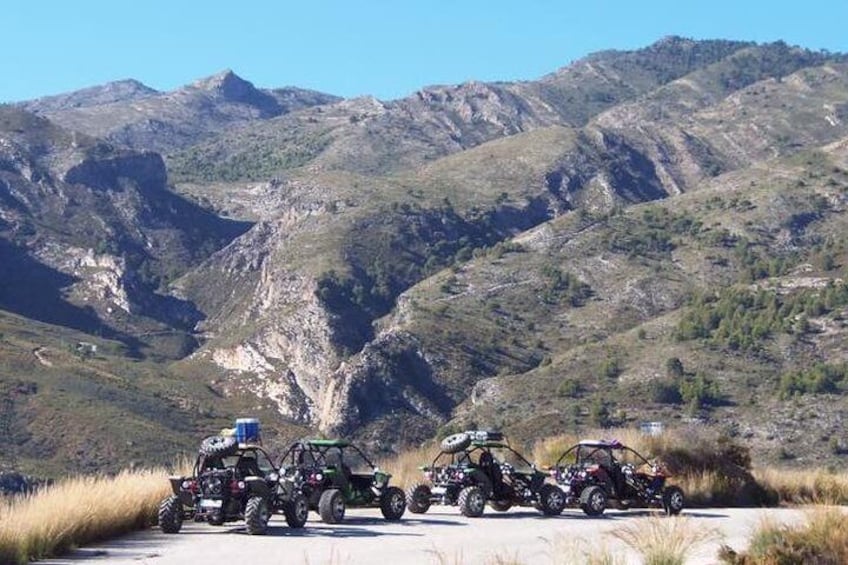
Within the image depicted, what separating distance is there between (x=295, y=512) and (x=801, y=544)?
309 inches

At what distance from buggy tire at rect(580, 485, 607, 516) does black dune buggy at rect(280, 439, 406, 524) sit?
3.58 metres

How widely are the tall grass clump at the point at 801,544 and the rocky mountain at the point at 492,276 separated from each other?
42.6m

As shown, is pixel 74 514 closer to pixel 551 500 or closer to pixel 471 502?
pixel 471 502

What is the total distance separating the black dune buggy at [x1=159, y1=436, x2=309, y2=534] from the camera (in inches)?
695

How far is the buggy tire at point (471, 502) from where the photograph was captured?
835 inches

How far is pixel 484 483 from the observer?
2197cm

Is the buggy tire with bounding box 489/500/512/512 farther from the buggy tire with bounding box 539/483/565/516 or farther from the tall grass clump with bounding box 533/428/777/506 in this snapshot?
the tall grass clump with bounding box 533/428/777/506

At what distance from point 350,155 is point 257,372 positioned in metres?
96.2

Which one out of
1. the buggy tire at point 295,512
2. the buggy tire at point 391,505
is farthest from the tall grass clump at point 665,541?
the buggy tire at point 391,505

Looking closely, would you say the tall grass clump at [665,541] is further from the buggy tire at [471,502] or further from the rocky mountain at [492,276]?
the rocky mountain at [492,276]

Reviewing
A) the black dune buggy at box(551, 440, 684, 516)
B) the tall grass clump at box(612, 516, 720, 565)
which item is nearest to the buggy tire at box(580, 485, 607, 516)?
the black dune buggy at box(551, 440, 684, 516)

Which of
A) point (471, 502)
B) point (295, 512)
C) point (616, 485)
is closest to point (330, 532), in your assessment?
point (295, 512)

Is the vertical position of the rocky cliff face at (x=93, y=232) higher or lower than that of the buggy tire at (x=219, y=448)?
higher

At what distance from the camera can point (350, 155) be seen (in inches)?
7638
